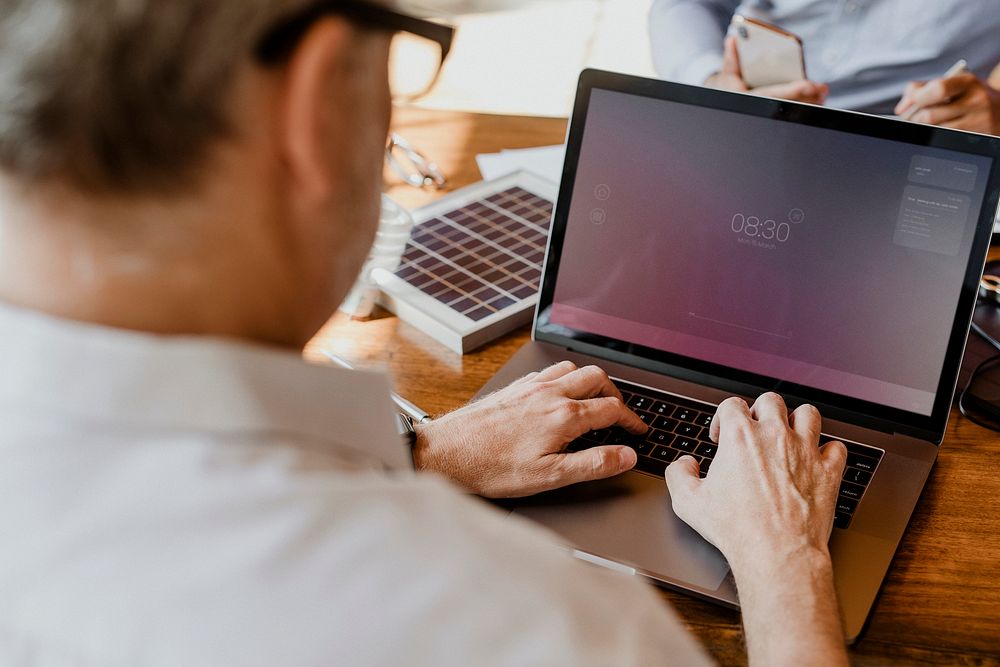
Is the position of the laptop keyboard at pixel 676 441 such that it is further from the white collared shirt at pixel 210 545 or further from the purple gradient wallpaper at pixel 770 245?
the white collared shirt at pixel 210 545

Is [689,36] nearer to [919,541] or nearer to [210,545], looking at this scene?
[919,541]

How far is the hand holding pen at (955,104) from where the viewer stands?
4.94 ft

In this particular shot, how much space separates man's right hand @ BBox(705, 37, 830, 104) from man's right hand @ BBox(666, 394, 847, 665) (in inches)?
27.2

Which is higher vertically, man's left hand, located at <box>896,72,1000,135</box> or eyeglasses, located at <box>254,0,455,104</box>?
eyeglasses, located at <box>254,0,455,104</box>

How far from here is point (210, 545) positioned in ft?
1.45

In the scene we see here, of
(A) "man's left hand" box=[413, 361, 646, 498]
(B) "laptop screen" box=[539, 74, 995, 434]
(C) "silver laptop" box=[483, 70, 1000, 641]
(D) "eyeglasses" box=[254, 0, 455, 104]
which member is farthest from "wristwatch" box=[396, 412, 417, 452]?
(D) "eyeglasses" box=[254, 0, 455, 104]

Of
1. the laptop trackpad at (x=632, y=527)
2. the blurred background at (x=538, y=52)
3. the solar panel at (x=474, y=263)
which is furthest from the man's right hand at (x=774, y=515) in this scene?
the blurred background at (x=538, y=52)

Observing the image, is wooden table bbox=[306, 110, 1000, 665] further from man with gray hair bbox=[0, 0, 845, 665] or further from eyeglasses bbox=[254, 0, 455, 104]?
eyeglasses bbox=[254, 0, 455, 104]

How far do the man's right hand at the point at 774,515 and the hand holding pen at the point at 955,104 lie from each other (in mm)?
808

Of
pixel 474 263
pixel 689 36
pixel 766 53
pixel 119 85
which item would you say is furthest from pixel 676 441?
pixel 689 36

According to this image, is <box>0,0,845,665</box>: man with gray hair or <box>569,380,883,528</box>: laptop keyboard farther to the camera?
<box>569,380,883,528</box>: laptop keyboard

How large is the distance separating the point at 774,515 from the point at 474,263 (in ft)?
1.96

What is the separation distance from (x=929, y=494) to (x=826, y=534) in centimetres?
19

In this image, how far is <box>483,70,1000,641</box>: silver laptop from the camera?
92cm
